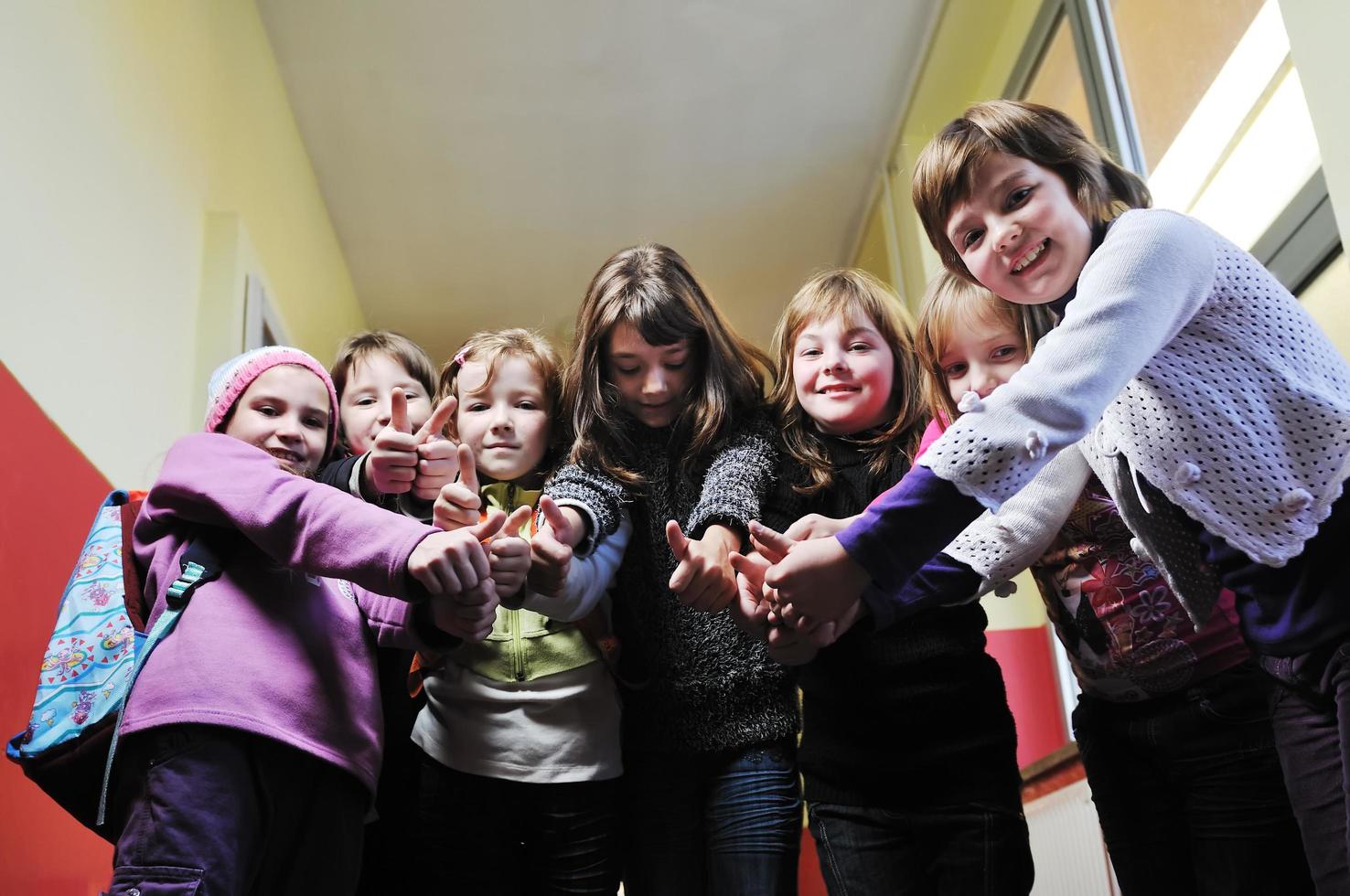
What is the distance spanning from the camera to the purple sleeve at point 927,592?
1.26 meters

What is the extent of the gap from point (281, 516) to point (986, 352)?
37.3 inches

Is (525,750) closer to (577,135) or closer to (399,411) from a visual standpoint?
(399,411)

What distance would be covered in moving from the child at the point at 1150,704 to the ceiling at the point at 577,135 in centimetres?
225

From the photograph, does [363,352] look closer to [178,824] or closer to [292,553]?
[292,553]

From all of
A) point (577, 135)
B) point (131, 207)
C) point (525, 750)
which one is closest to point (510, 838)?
point (525, 750)

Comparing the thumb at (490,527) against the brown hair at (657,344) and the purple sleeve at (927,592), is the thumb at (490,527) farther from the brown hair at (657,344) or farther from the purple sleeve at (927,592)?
the purple sleeve at (927,592)

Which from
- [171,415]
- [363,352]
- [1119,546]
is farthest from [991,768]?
[171,415]

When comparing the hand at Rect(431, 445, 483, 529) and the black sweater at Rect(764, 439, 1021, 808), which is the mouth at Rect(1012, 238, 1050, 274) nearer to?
the black sweater at Rect(764, 439, 1021, 808)

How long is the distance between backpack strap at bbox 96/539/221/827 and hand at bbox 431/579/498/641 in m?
0.25

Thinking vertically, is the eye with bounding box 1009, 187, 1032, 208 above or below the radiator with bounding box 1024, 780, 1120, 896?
above

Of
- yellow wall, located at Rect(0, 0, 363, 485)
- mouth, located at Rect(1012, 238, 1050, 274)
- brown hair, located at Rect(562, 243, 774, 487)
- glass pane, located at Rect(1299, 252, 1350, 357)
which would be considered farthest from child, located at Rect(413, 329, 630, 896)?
glass pane, located at Rect(1299, 252, 1350, 357)

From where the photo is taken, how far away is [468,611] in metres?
1.28

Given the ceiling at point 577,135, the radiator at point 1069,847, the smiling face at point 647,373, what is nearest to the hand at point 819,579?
the smiling face at point 647,373

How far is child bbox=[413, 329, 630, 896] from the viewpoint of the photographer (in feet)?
→ 4.73
